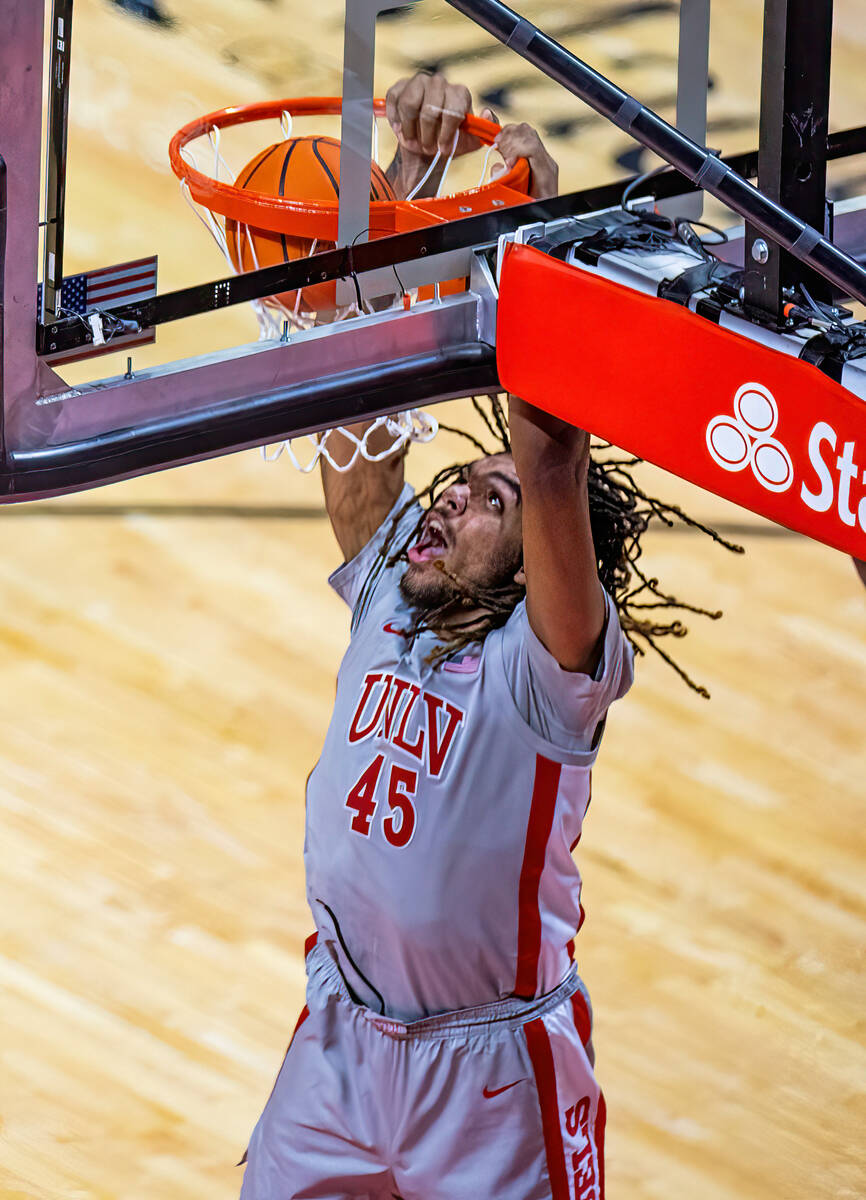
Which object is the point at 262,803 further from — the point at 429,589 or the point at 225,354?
the point at 225,354

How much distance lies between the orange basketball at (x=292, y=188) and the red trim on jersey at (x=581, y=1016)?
39.1 inches

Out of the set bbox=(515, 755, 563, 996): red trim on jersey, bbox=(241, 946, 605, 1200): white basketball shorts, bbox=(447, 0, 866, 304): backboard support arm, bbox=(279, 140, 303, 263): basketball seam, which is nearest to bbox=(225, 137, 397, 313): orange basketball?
bbox=(279, 140, 303, 263): basketball seam

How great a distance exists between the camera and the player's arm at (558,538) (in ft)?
5.50

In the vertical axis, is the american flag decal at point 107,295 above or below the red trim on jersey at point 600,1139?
above

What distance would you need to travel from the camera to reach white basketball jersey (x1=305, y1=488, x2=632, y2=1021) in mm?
2064

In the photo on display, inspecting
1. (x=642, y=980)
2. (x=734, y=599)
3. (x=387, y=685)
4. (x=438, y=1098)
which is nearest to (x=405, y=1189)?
(x=438, y=1098)

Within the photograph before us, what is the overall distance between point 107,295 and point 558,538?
0.51 metres

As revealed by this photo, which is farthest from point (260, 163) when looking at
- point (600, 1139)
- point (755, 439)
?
point (600, 1139)

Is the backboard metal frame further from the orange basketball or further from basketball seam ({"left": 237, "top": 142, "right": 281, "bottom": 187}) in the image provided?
basketball seam ({"left": 237, "top": 142, "right": 281, "bottom": 187})

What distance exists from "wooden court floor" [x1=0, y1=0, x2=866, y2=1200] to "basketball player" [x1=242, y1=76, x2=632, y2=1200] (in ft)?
1.80

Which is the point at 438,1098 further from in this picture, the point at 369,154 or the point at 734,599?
the point at 734,599

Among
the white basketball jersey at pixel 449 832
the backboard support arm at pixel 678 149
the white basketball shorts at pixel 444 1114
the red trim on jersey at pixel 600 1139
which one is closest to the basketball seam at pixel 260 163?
the white basketball jersey at pixel 449 832

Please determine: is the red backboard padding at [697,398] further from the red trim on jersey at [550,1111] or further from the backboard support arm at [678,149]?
the red trim on jersey at [550,1111]

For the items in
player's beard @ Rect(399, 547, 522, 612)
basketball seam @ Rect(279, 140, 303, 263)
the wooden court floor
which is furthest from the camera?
the wooden court floor
